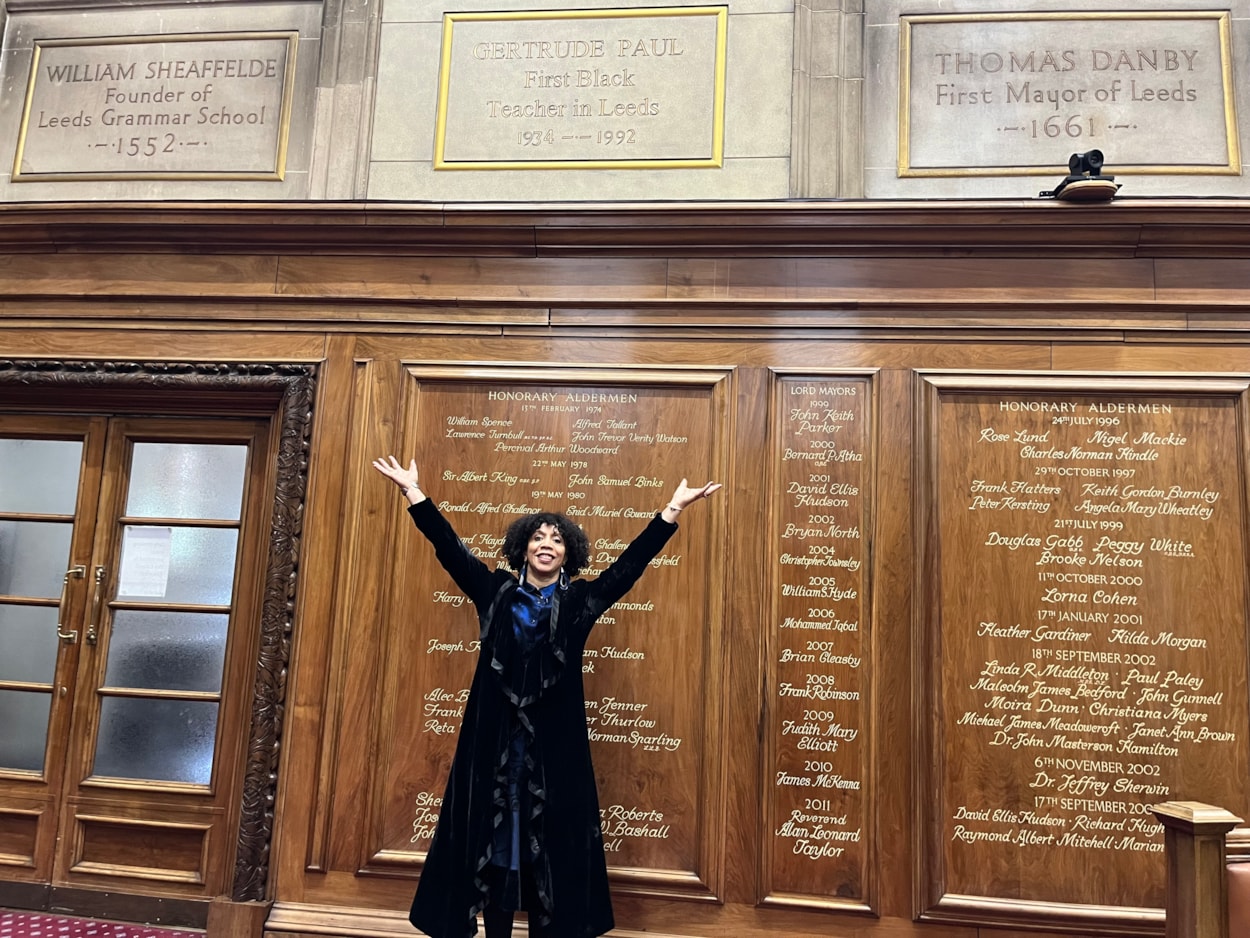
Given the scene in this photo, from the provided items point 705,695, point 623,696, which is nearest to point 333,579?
point 623,696

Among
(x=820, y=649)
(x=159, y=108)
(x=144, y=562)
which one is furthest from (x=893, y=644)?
(x=159, y=108)

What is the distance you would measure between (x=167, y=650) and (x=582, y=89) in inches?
125

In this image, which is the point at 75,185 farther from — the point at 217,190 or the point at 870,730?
the point at 870,730

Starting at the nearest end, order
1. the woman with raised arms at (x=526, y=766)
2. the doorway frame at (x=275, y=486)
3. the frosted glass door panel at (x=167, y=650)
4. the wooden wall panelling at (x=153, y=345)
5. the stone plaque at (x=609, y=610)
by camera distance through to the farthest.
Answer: the woman with raised arms at (x=526, y=766) → the stone plaque at (x=609, y=610) → the doorway frame at (x=275, y=486) → the wooden wall panelling at (x=153, y=345) → the frosted glass door panel at (x=167, y=650)

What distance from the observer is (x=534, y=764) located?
2.82 m

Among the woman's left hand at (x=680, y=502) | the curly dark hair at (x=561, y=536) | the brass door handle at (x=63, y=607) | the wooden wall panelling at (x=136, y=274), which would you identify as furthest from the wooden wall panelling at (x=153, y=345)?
the woman's left hand at (x=680, y=502)

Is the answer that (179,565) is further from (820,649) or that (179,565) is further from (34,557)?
(820,649)

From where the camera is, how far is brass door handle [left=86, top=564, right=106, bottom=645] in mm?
4055

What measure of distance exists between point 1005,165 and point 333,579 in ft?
11.0

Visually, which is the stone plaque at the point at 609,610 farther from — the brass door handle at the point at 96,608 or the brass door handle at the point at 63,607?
the brass door handle at the point at 63,607

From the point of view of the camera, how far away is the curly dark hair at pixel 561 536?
308cm

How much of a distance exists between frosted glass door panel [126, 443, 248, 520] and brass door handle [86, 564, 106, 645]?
0.29m

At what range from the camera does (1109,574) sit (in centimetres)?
348

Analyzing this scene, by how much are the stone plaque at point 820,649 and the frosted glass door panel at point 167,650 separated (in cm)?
251
